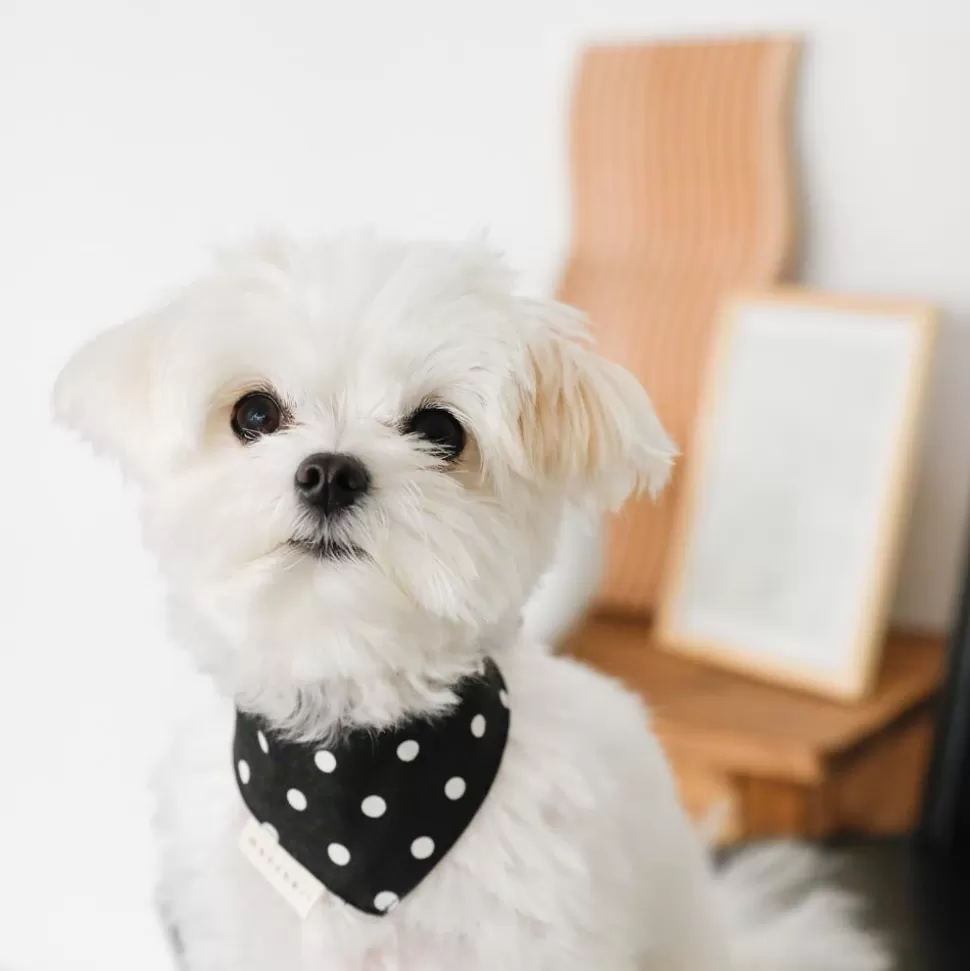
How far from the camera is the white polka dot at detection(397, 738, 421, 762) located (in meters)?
0.84

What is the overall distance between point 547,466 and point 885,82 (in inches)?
45.6

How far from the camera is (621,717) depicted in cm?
101

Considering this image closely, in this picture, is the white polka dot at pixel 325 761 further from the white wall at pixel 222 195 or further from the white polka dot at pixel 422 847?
the white wall at pixel 222 195

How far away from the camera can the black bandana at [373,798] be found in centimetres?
83

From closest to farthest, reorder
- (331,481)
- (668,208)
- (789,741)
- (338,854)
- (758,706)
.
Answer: (331,481), (338,854), (789,741), (758,706), (668,208)

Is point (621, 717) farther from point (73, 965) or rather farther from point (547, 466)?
point (73, 965)

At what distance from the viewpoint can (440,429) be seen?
816 mm

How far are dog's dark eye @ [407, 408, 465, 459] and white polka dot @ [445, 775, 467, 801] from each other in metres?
0.25

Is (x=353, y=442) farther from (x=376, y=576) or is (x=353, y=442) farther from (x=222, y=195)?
(x=222, y=195)

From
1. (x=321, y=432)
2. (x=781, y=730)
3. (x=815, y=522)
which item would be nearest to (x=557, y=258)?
(x=815, y=522)

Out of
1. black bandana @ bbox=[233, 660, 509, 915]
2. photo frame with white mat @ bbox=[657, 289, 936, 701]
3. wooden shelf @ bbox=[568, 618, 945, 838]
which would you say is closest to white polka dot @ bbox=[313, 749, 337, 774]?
black bandana @ bbox=[233, 660, 509, 915]

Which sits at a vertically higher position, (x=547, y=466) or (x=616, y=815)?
(x=547, y=466)

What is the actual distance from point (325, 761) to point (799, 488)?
39.3 inches

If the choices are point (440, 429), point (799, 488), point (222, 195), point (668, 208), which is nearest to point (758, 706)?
point (799, 488)
